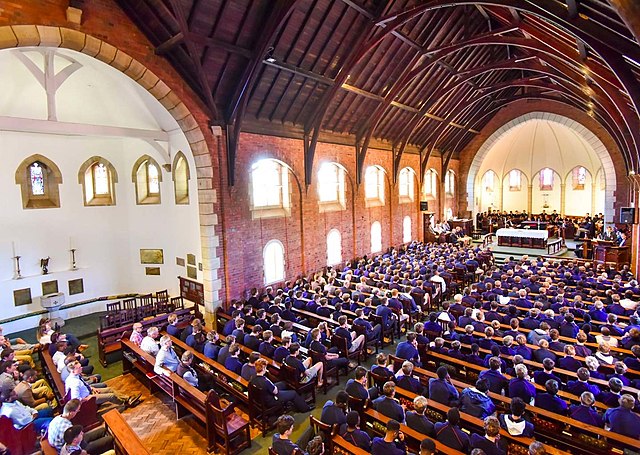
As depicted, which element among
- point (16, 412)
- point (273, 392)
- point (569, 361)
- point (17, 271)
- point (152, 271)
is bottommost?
point (273, 392)

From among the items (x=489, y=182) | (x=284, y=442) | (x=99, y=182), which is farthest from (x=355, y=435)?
(x=489, y=182)

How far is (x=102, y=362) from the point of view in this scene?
362 inches

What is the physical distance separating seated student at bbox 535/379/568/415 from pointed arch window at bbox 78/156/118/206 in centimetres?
1394

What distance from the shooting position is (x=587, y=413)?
504 cm

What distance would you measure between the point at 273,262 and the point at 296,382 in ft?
22.3

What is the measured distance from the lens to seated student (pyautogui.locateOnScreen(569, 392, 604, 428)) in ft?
16.4

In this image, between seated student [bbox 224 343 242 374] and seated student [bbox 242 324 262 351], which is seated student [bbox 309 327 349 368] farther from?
seated student [bbox 224 343 242 374]

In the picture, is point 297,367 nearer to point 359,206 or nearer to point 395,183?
point 359,206

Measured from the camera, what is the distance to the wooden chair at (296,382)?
22.3 feet

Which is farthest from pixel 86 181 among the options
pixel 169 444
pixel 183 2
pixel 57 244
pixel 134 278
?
pixel 169 444

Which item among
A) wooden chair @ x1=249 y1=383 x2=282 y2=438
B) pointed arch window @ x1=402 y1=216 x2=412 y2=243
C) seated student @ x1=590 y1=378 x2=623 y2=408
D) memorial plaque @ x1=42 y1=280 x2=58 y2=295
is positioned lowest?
wooden chair @ x1=249 y1=383 x2=282 y2=438

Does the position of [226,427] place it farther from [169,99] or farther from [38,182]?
[38,182]

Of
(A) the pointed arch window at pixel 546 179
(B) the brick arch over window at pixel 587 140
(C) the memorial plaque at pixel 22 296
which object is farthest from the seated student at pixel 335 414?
(A) the pointed arch window at pixel 546 179

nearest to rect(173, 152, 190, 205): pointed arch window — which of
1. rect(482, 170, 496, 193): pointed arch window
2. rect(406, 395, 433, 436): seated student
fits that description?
rect(406, 395, 433, 436): seated student
